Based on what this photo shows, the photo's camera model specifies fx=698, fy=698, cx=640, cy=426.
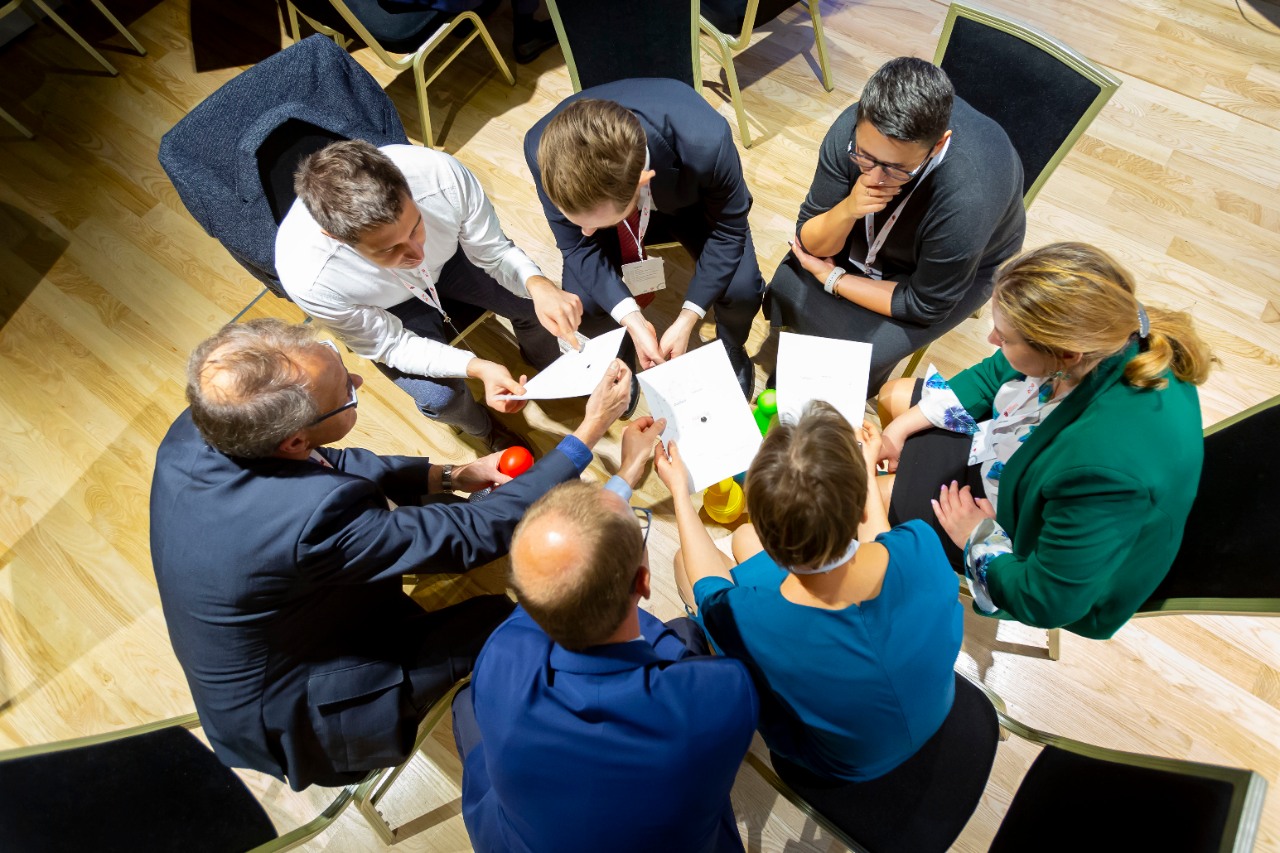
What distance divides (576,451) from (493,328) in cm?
118

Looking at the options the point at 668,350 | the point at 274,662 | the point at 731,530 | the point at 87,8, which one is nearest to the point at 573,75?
the point at 668,350

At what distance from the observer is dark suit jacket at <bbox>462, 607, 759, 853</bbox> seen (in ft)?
4.15

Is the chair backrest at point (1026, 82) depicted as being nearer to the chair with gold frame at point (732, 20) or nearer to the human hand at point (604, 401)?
the chair with gold frame at point (732, 20)

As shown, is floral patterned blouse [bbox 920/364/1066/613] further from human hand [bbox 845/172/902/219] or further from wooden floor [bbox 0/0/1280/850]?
wooden floor [bbox 0/0/1280/850]

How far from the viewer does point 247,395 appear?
4.86ft

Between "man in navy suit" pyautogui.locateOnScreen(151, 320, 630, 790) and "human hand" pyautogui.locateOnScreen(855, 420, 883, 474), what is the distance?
0.77 m

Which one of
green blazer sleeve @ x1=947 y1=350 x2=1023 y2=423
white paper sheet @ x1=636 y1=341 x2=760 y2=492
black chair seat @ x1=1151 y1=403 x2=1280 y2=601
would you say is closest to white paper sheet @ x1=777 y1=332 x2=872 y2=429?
white paper sheet @ x1=636 y1=341 x2=760 y2=492

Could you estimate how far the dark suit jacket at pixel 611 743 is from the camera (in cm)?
126

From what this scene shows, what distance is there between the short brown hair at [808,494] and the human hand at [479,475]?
3.45 ft

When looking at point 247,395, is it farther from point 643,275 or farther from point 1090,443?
point 1090,443

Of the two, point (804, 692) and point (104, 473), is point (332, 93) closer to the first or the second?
point (104, 473)

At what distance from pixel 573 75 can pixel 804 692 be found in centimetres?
215

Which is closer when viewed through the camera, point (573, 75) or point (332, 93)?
point (332, 93)

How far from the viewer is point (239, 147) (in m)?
2.05
